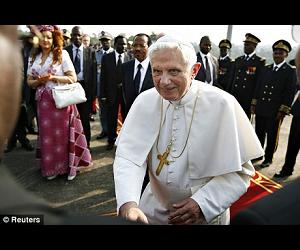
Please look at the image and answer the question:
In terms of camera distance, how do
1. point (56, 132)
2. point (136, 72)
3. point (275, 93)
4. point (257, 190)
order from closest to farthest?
point (257, 190)
point (56, 132)
point (136, 72)
point (275, 93)

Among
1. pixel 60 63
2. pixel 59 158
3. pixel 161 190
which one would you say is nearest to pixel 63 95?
pixel 60 63

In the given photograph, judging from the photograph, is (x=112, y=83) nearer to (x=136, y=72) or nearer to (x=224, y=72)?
(x=136, y=72)

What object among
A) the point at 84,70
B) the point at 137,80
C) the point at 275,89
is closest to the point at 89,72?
the point at 84,70

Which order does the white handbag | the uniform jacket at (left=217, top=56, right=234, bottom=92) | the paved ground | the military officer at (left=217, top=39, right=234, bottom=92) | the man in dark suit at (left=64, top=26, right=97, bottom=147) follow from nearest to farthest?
the paved ground, the white handbag, the man in dark suit at (left=64, top=26, right=97, bottom=147), the military officer at (left=217, top=39, right=234, bottom=92), the uniform jacket at (left=217, top=56, right=234, bottom=92)

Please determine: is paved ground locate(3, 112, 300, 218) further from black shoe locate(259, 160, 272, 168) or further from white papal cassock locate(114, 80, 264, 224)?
white papal cassock locate(114, 80, 264, 224)

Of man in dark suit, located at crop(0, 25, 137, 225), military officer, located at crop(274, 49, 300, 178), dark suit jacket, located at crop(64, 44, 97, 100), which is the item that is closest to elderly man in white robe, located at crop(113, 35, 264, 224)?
man in dark suit, located at crop(0, 25, 137, 225)

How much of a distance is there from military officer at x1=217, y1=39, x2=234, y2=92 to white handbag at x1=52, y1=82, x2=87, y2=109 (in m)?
3.63

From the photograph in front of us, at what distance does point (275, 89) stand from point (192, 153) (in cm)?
399

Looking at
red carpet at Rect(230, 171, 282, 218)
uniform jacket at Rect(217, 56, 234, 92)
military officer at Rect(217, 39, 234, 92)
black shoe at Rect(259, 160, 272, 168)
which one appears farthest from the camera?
uniform jacket at Rect(217, 56, 234, 92)

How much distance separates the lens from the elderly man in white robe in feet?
6.19

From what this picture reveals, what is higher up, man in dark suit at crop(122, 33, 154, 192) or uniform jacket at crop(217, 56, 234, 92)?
man in dark suit at crop(122, 33, 154, 192)

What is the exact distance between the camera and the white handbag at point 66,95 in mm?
4223

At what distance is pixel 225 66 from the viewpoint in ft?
26.3
